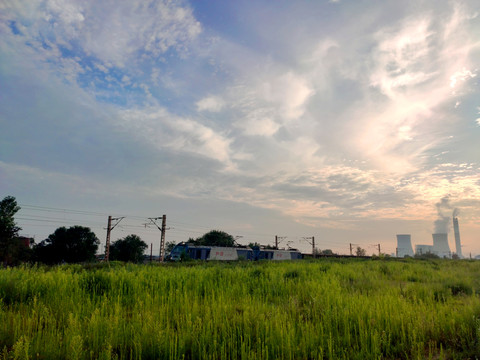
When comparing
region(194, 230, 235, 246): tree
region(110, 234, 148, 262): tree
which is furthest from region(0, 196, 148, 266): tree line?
region(194, 230, 235, 246): tree

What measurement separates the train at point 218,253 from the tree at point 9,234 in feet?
56.8

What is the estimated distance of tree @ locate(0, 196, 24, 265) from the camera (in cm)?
3281

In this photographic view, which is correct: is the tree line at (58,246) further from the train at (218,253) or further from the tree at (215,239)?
the tree at (215,239)

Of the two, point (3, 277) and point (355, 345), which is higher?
point (3, 277)

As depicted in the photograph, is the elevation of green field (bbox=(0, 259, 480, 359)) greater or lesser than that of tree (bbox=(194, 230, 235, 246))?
lesser

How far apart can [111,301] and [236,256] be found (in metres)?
36.5

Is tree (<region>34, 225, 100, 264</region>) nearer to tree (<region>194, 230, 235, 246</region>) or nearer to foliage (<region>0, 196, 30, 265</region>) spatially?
foliage (<region>0, 196, 30, 265</region>)

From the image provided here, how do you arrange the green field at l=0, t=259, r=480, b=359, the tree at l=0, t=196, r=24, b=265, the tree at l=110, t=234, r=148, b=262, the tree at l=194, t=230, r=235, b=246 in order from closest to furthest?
1. the green field at l=0, t=259, r=480, b=359
2. the tree at l=0, t=196, r=24, b=265
3. the tree at l=110, t=234, r=148, b=262
4. the tree at l=194, t=230, r=235, b=246

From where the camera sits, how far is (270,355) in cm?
386

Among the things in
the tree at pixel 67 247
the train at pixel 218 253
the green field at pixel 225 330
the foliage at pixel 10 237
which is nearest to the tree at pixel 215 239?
the train at pixel 218 253

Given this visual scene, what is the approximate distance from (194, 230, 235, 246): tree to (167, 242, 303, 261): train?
2308 centimetres

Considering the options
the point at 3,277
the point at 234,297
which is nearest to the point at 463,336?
the point at 234,297

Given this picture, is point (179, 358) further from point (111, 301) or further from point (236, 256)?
point (236, 256)

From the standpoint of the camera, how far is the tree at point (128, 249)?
169ft
